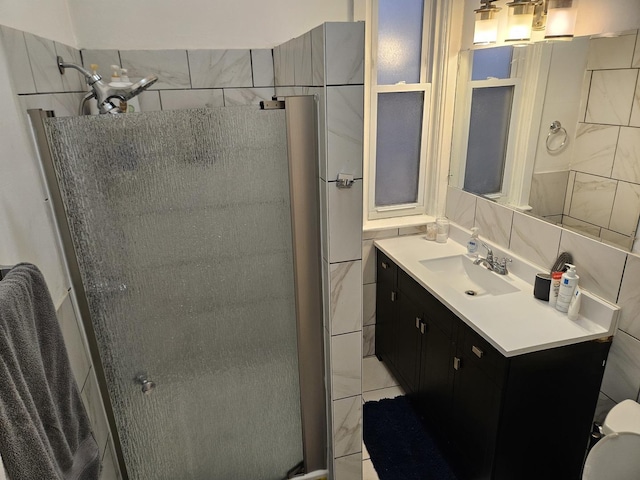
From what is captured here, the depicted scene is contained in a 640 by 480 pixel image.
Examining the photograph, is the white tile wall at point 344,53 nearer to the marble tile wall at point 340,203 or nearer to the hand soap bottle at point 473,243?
the marble tile wall at point 340,203

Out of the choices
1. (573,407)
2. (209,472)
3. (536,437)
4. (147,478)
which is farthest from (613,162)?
(147,478)

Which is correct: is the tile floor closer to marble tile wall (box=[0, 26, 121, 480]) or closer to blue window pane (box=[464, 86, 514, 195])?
blue window pane (box=[464, 86, 514, 195])

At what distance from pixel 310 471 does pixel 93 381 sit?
0.88 meters

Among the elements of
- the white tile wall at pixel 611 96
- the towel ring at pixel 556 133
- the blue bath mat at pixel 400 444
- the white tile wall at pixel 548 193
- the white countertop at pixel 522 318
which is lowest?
the blue bath mat at pixel 400 444

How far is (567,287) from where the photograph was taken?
164cm

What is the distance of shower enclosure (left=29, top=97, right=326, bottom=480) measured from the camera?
1.18 metres

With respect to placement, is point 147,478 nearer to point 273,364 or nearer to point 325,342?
point 273,364

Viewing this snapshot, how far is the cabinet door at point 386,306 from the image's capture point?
7.73ft

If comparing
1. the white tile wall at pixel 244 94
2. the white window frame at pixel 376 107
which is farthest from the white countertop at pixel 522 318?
the white tile wall at pixel 244 94

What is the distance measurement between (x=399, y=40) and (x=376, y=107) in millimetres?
374

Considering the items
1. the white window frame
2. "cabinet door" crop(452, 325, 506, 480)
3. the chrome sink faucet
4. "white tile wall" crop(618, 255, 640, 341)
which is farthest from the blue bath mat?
the white window frame

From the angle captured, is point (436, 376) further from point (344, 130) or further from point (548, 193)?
point (344, 130)

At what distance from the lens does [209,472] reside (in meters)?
1.54

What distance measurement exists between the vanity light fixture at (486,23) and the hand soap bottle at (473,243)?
95 cm
